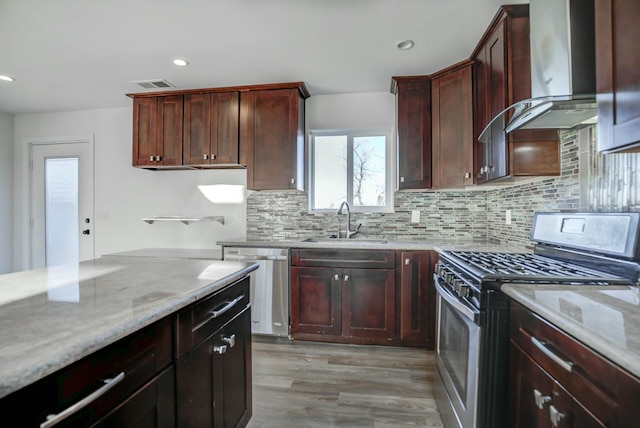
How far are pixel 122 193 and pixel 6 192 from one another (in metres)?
1.51

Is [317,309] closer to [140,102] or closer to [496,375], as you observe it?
[496,375]

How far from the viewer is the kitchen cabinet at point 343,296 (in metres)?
2.51

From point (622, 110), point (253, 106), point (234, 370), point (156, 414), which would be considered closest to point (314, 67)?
point (253, 106)

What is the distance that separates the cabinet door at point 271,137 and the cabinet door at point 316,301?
2.93 feet

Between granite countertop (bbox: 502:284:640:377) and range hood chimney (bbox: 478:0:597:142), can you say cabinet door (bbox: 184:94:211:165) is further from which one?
granite countertop (bbox: 502:284:640:377)

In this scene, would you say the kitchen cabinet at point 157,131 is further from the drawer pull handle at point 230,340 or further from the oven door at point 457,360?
the oven door at point 457,360

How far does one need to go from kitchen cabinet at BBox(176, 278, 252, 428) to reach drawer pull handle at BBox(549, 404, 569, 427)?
3.72 feet

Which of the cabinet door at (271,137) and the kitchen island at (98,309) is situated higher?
the cabinet door at (271,137)

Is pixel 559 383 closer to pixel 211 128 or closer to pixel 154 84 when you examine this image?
pixel 211 128

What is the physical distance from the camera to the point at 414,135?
8.98 feet

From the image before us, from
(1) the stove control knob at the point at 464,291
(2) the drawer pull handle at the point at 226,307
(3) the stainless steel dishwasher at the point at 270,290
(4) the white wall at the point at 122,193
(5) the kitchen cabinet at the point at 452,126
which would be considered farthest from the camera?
(4) the white wall at the point at 122,193

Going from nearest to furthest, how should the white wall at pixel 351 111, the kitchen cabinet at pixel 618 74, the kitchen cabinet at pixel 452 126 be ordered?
the kitchen cabinet at pixel 618 74, the kitchen cabinet at pixel 452 126, the white wall at pixel 351 111

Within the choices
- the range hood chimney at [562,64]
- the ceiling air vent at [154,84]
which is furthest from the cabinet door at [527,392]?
the ceiling air vent at [154,84]

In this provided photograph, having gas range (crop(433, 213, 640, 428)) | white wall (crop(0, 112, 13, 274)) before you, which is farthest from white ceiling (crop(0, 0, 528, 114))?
gas range (crop(433, 213, 640, 428))
